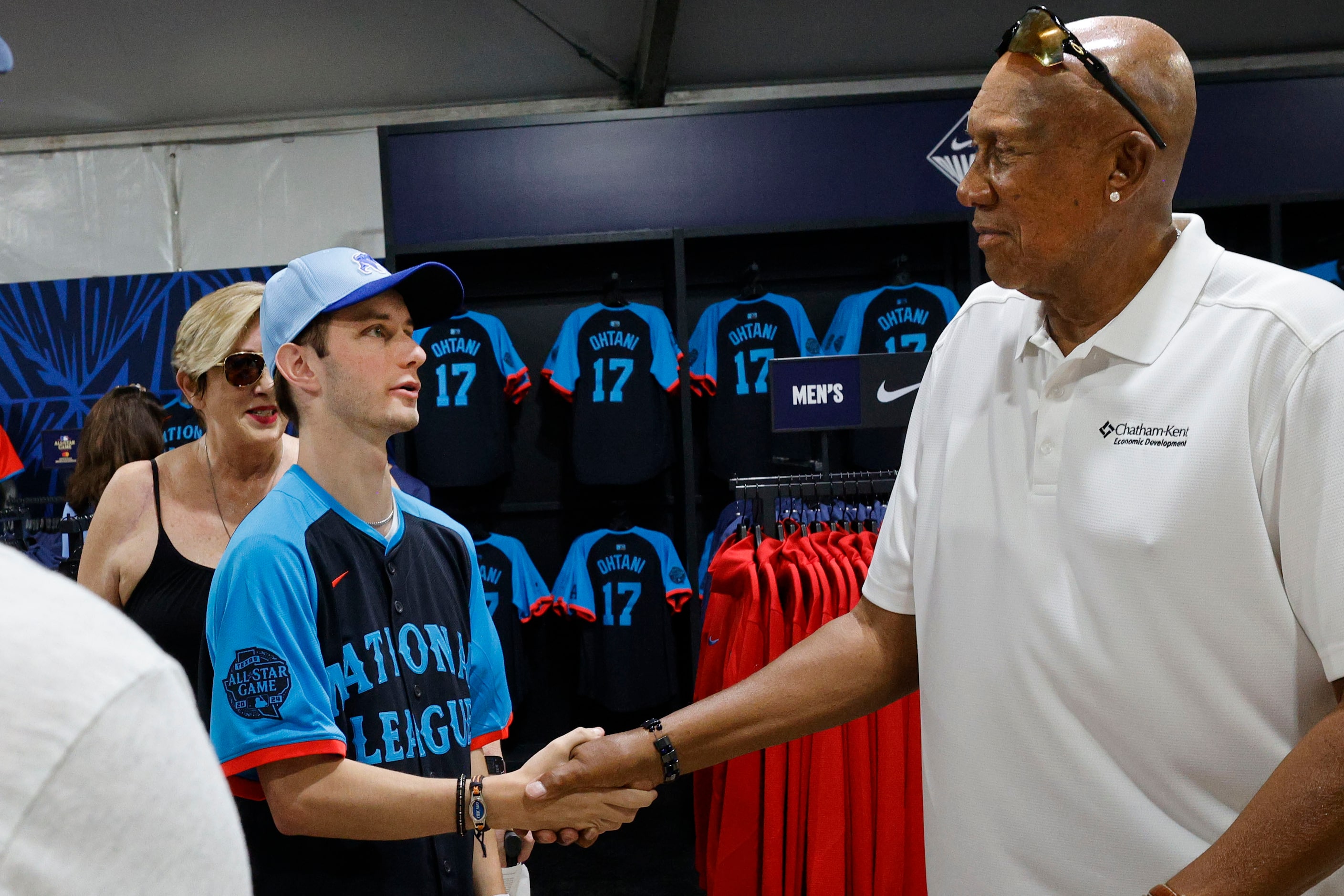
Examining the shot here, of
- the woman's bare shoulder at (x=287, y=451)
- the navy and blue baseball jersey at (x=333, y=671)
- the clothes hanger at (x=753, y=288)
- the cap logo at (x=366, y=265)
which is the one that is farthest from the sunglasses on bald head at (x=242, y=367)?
the clothes hanger at (x=753, y=288)

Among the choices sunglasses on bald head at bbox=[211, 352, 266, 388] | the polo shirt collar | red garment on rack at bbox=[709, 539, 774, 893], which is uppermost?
sunglasses on bald head at bbox=[211, 352, 266, 388]

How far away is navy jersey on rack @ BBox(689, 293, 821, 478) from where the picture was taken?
5078 mm

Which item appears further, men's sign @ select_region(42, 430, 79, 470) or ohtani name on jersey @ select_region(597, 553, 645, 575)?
men's sign @ select_region(42, 430, 79, 470)

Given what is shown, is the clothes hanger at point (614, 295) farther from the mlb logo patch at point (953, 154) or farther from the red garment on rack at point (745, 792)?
the red garment on rack at point (745, 792)

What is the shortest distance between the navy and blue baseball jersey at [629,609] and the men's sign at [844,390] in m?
2.36

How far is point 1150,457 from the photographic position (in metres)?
1.14

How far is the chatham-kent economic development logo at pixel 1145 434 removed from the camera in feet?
3.67

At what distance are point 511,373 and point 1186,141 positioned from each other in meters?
4.14

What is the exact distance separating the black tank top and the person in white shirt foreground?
5.86ft

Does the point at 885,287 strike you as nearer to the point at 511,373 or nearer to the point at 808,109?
the point at 808,109

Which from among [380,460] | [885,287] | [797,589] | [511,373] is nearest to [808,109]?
[885,287]

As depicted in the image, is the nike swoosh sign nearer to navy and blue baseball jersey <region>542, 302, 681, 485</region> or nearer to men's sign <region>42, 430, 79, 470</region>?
navy and blue baseball jersey <region>542, 302, 681, 485</region>

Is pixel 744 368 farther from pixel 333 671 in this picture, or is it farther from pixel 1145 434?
pixel 1145 434

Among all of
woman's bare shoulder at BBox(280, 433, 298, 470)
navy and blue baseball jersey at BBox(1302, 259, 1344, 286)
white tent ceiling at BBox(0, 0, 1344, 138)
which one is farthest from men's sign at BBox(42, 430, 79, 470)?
navy and blue baseball jersey at BBox(1302, 259, 1344, 286)
